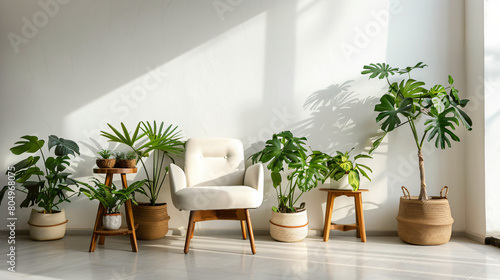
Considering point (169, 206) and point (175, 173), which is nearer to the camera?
point (175, 173)

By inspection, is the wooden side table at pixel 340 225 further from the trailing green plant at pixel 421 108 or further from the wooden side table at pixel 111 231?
the wooden side table at pixel 111 231

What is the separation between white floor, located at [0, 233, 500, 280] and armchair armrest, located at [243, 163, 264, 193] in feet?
1.60

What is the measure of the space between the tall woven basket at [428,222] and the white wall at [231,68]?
40cm

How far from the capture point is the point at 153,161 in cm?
331

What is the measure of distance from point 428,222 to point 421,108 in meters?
0.99

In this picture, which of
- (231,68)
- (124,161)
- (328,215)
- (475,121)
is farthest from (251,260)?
(475,121)

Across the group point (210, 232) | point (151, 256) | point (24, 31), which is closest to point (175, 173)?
point (151, 256)

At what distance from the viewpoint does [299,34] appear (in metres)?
3.39

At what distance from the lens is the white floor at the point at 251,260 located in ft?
7.04

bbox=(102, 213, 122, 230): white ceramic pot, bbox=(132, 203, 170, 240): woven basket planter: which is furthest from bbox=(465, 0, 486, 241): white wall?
bbox=(102, 213, 122, 230): white ceramic pot

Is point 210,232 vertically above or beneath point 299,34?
beneath

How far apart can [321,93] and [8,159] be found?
2969 mm

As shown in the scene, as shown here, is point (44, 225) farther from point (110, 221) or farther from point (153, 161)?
point (153, 161)

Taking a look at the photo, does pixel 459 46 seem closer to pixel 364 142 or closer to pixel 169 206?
pixel 364 142
